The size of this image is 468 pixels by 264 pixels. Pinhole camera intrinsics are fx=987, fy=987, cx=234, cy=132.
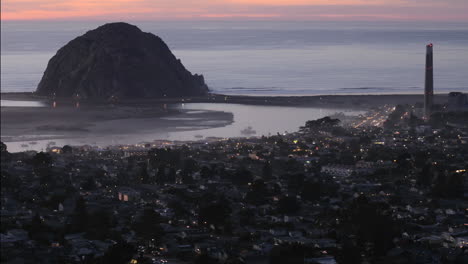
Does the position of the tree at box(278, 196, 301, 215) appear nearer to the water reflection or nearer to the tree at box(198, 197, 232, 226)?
the tree at box(198, 197, 232, 226)

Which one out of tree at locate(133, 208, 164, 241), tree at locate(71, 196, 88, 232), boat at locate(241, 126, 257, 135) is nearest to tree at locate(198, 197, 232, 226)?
tree at locate(133, 208, 164, 241)

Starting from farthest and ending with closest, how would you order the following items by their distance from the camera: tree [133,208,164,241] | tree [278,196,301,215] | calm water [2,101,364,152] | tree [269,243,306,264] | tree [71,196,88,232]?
calm water [2,101,364,152] < tree [278,196,301,215] < tree [71,196,88,232] < tree [133,208,164,241] < tree [269,243,306,264]

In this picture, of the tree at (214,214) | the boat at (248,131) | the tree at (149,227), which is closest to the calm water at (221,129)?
→ the boat at (248,131)

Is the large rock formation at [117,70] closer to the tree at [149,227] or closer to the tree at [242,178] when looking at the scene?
the tree at [242,178]

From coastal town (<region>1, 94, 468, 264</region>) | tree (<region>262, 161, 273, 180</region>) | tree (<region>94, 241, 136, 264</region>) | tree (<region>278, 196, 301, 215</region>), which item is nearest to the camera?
tree (<region>94, 241, 136, 264</region>)

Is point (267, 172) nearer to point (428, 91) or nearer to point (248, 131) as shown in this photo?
point (248, 131)
